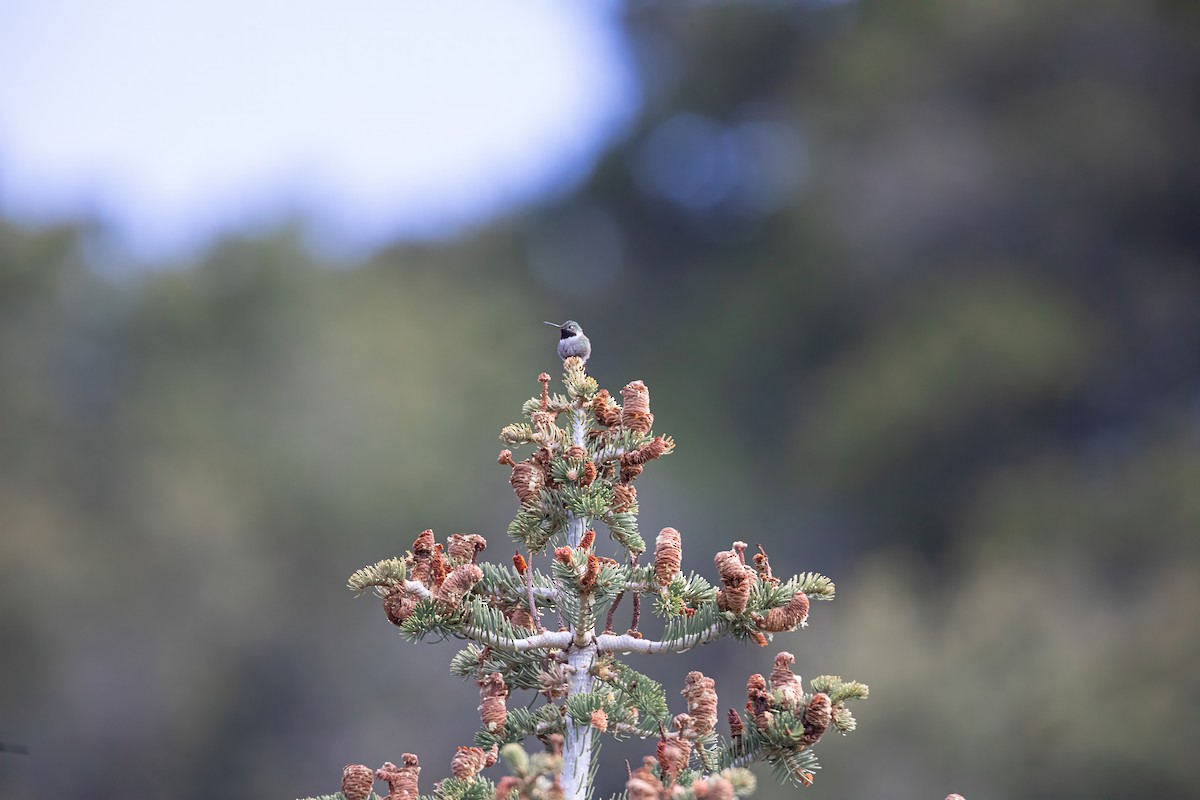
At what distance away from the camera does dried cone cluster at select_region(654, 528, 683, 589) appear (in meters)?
2.76

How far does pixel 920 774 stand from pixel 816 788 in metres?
1.19

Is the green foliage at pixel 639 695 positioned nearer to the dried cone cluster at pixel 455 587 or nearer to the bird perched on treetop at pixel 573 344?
the dried cone cluster at pixel 455 587

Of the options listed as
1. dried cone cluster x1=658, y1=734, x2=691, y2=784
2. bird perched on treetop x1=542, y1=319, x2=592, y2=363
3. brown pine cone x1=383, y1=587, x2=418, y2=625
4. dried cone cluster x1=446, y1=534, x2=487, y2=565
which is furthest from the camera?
bird perched on treetop x1=542, y1=319, x2=592, y2=363

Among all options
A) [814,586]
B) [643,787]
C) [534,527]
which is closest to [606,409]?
[534,527]

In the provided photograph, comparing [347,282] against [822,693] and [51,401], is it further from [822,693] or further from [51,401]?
[822,693]

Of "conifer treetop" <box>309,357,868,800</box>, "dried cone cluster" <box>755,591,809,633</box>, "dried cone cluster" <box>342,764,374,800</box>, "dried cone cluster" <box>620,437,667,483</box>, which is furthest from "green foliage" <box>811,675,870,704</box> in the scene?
"dried cone cluster" <box>342,764,374,800</box>

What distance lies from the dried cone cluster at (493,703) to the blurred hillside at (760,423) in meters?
13.0

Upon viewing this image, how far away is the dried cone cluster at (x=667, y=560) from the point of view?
9.04 feet

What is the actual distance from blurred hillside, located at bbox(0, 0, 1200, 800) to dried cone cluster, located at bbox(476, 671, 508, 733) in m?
13.0

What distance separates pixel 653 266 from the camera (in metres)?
31.8

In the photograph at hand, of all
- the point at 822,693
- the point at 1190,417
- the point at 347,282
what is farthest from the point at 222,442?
the point at 822,693

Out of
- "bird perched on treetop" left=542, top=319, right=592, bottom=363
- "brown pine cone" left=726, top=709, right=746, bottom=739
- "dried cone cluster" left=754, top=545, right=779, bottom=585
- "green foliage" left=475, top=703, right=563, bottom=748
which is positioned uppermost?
"bird perched on treetop" left=542, top=319, right=592, bottom=363

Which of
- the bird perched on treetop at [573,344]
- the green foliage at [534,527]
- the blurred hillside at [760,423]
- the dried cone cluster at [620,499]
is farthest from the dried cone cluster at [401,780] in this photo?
the blurred hillside at [760,423]

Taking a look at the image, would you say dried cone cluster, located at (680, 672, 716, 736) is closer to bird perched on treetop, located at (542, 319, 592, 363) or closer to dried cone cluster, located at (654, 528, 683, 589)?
dried cone cluster, located at (654, 528, 683, 589)
